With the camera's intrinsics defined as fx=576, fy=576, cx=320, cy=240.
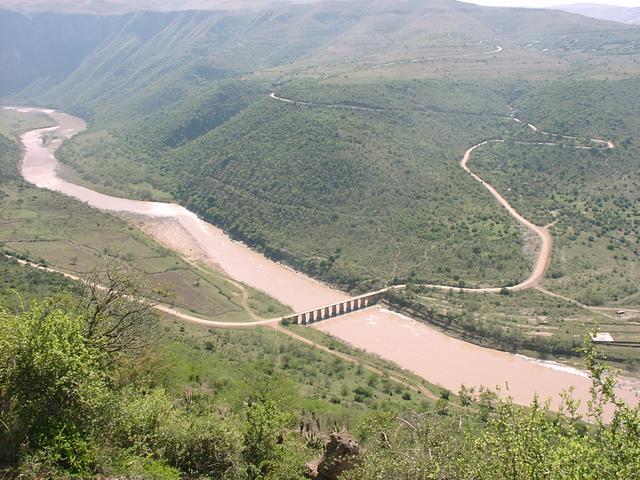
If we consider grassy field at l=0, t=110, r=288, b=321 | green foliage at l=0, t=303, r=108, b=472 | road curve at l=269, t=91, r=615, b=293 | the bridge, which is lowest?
the bridge

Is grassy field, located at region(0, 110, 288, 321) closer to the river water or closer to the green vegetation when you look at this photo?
the river water

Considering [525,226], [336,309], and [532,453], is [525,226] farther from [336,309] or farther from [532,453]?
[532,453]

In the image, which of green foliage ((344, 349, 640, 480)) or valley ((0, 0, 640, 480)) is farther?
valley ((0, 0, 640, 480))

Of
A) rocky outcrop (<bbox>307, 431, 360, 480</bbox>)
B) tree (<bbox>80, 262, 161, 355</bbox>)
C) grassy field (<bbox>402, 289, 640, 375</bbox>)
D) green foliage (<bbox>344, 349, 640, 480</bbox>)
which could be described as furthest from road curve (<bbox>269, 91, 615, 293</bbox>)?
green foliage (<bbox>344, 349, 640, 480</bbox>)

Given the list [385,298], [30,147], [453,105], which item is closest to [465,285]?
[385,298]

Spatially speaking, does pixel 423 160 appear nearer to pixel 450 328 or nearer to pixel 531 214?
pixel 531 214

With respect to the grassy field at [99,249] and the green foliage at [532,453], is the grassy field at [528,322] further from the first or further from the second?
the green foliage at [532,453]

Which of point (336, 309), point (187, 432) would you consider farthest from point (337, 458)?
point (336, 309)
